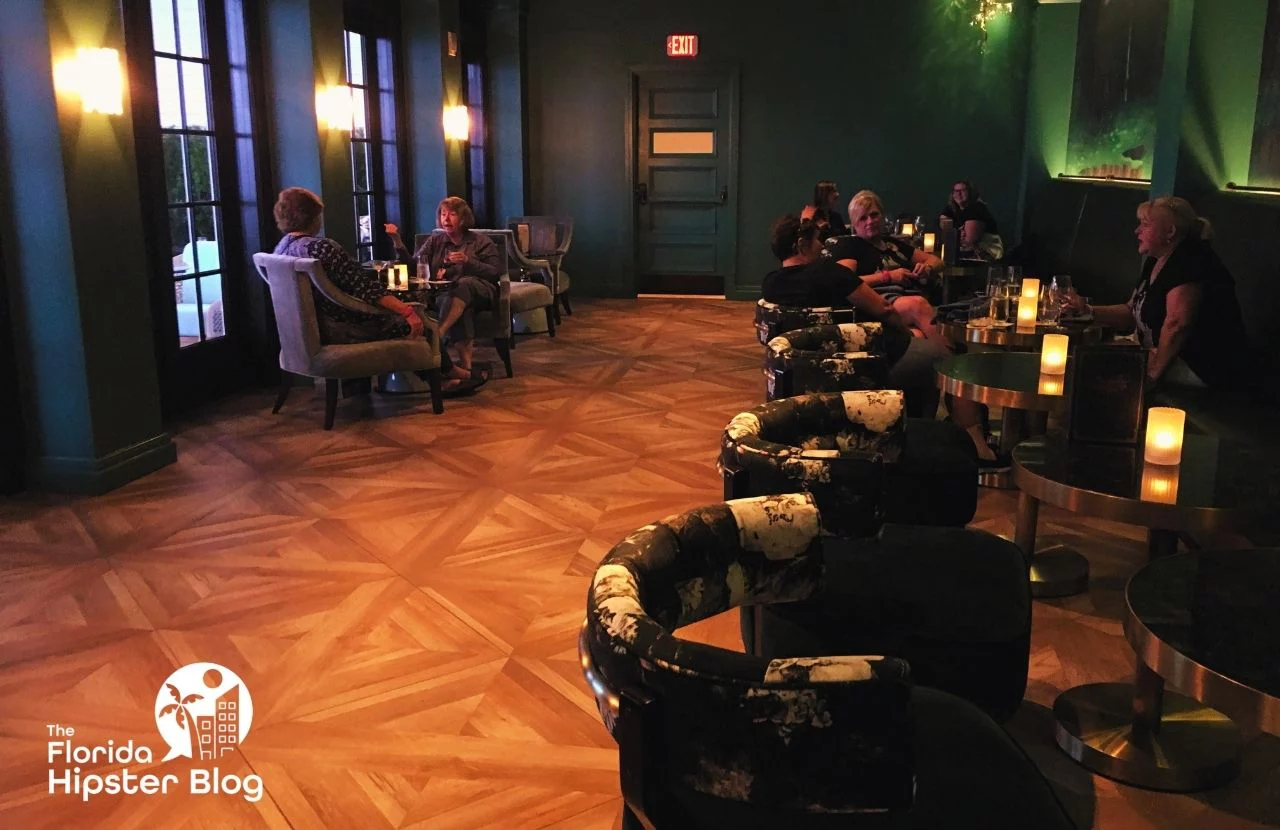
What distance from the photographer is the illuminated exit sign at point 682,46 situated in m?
10.5

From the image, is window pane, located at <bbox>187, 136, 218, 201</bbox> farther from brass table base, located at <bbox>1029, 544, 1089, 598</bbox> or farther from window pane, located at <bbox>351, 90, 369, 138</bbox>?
brass table base, located at <bbox>1029, 544, 1089, 598</bbox>

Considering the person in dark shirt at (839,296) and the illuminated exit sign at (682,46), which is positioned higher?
the illuminated exit sign at (682,46)

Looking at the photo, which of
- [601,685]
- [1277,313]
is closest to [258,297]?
[1277,313]

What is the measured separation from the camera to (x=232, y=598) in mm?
3387

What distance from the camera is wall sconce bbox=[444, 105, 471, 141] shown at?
8.79 m

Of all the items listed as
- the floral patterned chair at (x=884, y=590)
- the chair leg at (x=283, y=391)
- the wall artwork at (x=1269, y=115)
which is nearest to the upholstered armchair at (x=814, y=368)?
the floral patterned chair at (x=884, y=590)

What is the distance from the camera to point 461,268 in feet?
22.5

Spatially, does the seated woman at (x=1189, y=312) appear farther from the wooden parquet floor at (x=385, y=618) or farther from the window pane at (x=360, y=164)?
the window pane at (x=360, y=164)

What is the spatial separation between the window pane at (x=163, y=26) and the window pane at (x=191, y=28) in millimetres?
65

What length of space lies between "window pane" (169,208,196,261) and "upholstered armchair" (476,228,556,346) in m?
2.33

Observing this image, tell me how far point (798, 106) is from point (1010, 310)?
6.76 m

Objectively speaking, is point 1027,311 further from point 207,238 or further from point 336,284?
point 207,238

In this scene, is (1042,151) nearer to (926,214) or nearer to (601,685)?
(926,214)

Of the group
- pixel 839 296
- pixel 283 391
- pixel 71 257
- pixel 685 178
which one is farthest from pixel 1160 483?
pixel 685 178
